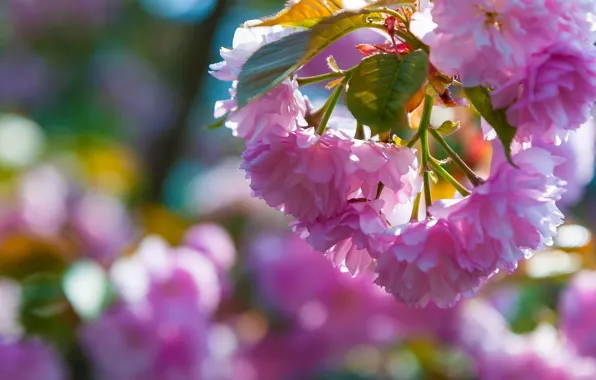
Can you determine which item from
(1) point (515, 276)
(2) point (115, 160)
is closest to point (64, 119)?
(2) point (115, 160)

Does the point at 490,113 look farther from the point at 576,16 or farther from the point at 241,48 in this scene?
the point at 241,48

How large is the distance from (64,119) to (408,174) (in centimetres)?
277

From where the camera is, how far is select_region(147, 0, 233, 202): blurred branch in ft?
7.62

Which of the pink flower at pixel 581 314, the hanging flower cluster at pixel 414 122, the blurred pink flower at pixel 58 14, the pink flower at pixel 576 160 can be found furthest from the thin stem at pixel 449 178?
the blurred pink flower at pixel 58 14

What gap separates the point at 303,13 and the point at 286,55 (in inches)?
1.8

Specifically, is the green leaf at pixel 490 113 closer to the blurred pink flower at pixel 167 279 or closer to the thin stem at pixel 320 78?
the thin stem at pixel 320 78

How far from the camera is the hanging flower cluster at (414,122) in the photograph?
1.85 ft

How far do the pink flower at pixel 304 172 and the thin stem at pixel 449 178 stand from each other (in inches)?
3.0

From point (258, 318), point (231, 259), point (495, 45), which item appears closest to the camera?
point (495, 45)

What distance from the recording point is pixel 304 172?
2.04 ft

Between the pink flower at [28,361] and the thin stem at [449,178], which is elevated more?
the thin stem at [449,178]

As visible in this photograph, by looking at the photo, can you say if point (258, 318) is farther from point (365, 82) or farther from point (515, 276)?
point (365, 82)

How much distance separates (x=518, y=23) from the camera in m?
0.56

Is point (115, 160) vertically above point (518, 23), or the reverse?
point (518, 23)
